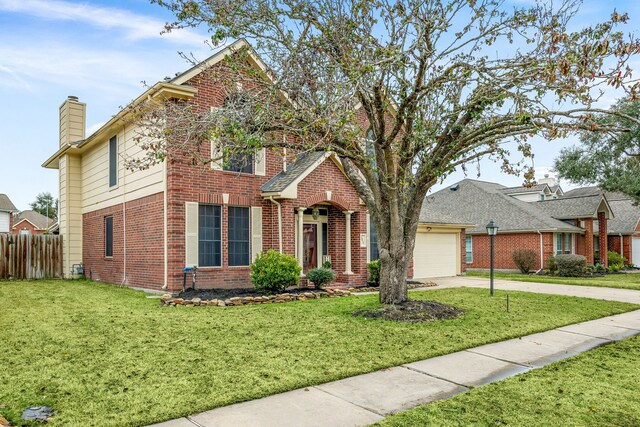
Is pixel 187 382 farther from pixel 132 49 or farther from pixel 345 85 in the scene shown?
pixel 132 49

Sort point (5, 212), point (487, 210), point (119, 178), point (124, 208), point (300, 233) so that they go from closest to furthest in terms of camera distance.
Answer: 1. point (300, 233)
2. point (124, 208)
3. point (119, 178)
4. point (487, 210)
5. point (5, 212)

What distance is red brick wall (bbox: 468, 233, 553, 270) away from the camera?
25.3 metres

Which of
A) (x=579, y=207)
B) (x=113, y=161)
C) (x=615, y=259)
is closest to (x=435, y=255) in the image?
(x=579, y=207)

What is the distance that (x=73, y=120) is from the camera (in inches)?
774

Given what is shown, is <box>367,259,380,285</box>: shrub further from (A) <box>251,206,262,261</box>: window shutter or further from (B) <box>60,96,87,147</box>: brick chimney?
(B) <box>60,96,87,147</box>: brick chimney

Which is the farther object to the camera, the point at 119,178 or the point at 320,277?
the point at 119,178

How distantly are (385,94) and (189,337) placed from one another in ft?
18.9

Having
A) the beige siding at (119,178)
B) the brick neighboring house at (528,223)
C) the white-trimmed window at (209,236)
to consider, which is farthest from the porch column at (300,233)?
the brick neighboring house at (528,223)

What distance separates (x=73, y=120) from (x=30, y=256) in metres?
5.83

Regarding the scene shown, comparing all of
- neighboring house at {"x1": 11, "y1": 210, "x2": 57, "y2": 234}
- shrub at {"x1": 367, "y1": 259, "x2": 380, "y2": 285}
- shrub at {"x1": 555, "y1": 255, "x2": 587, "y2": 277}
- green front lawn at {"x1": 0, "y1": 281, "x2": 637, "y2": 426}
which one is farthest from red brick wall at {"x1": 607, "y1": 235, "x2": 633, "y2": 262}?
neighboring house at {"x1": 11, "y1": 210, "x2": 57, "y2": 234}

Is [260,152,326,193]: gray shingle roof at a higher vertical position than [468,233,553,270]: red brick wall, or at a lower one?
higher

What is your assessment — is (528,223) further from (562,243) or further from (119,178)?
(119,178)

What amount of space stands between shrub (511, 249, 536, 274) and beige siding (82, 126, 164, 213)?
64.5 ft

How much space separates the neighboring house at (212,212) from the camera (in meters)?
12.8
